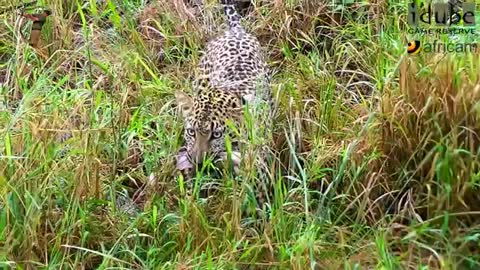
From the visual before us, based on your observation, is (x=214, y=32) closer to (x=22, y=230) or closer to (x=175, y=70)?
(x=175, y=70)

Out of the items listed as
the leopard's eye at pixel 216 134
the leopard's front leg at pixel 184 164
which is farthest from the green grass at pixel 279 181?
the leopard's eye at pixel 216 134

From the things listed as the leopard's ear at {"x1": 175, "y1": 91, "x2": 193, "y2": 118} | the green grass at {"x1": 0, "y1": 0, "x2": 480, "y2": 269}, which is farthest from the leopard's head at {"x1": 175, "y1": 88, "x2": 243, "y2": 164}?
the green grass at {"x1": 0, "y1": 0, "x2": 480, "y2": 269}

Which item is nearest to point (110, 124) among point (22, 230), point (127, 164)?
point (127, 164)

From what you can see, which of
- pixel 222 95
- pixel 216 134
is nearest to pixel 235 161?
pixel 216 134

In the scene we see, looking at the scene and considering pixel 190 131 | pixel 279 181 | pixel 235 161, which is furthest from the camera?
pixel 190 131

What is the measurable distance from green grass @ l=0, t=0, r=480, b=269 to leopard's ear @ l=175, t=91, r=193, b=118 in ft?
0.30

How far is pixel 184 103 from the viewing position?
4.11 meters

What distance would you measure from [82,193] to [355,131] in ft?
3.83

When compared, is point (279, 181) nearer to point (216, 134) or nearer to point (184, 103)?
point (216, 134)

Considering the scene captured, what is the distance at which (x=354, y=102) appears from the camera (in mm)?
4227

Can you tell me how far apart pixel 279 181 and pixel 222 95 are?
26.3 inches

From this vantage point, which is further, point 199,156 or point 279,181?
point 199,156

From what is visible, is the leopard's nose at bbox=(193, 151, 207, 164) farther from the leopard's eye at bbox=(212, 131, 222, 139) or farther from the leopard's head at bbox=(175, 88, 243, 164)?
the leopard's eye at bbox=(212, 131, 222, 139)

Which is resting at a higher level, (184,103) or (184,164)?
(184,103)
